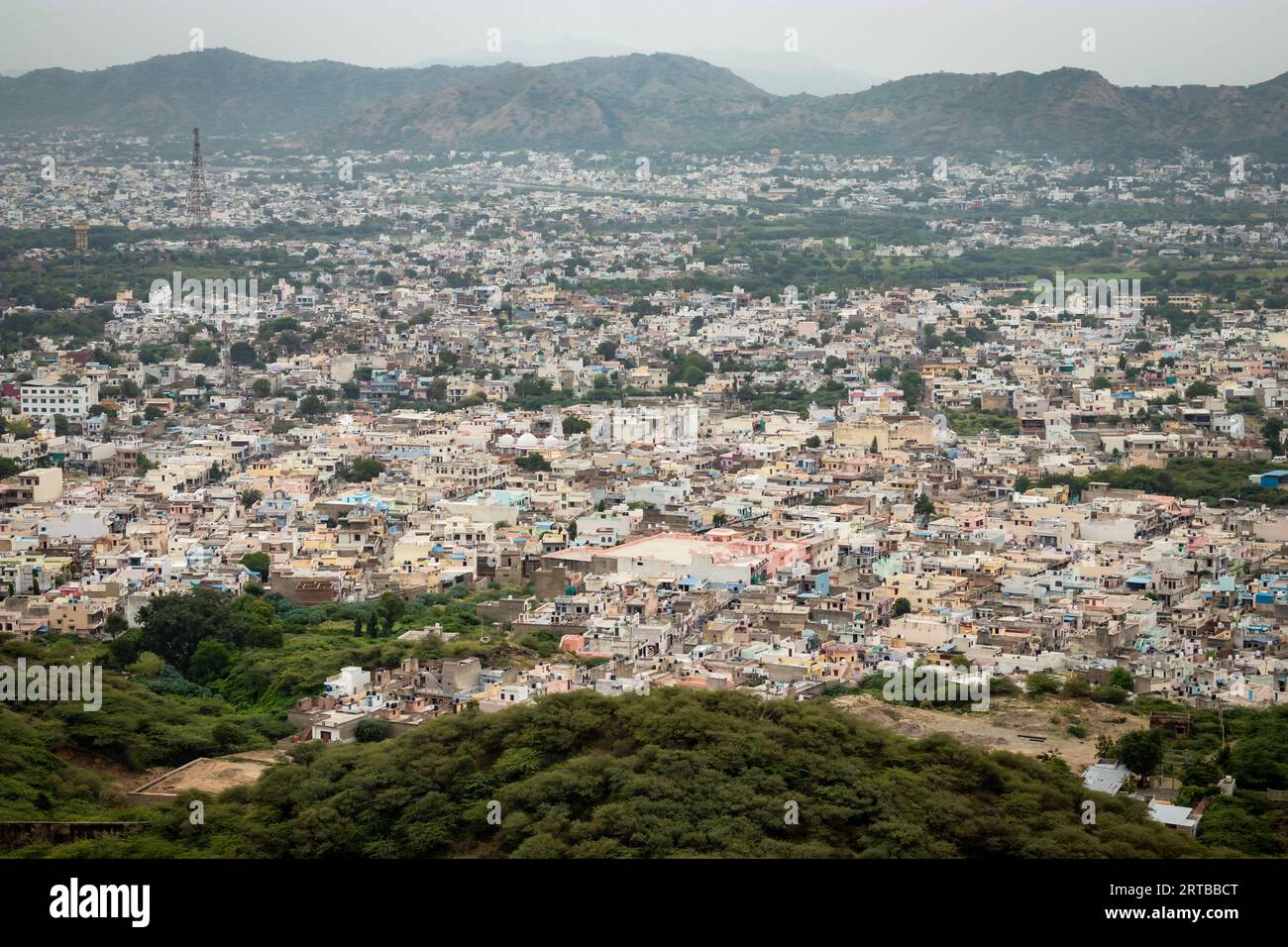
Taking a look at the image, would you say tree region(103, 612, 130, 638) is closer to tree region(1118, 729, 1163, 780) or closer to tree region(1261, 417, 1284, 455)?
tree region(1118, 729, 1163, 780)

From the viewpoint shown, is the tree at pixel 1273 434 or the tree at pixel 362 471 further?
the tree at pixel 1273 434

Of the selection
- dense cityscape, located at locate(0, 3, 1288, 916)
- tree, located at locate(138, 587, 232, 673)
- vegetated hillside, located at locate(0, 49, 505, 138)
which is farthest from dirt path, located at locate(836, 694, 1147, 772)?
vegetated hillside, located at locate(0, 49, 505, 138)

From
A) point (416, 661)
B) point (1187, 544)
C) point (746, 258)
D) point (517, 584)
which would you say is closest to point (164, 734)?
point (416, 661)

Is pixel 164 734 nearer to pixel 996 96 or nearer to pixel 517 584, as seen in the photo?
pixel 517 584

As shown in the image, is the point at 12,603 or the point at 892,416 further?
the point at 892,416

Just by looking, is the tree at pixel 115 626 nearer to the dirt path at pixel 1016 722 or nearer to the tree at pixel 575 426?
the dirt path at pixel 1016 722

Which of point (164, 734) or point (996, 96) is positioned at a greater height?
point (996, 96)

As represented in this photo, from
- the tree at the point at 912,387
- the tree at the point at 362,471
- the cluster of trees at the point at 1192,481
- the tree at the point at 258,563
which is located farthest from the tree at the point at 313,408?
the cluster of trees at the point at 1192,481
